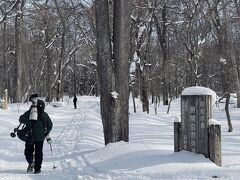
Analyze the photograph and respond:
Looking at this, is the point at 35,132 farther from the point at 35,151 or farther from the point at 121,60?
the point at 121,60

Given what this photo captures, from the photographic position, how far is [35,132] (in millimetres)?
9523

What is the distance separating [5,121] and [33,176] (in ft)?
40.6

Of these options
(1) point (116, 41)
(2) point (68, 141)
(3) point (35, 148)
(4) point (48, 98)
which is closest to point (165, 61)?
(4) point (48, 98)

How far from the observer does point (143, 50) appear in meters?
31.6

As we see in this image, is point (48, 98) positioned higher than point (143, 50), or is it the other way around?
point (143, 50)

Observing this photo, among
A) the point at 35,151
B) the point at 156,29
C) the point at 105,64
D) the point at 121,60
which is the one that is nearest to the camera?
the point at 35,151

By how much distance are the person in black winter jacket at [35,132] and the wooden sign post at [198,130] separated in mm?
2919

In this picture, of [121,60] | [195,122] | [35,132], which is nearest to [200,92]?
[195,122]

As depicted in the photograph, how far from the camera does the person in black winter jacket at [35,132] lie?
372 inches

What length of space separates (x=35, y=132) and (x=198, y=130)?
11.5ft

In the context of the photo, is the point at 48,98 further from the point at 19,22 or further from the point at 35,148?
the point at 35,148

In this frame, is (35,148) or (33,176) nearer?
(33,176)

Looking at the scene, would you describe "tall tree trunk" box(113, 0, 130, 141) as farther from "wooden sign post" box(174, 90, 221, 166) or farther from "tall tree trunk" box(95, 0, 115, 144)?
"wooden sign post" box(174, 90, 221, 166)

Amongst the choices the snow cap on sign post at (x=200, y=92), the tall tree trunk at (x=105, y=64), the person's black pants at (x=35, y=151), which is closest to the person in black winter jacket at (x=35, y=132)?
the person's black pants at (x=35, y=151)
